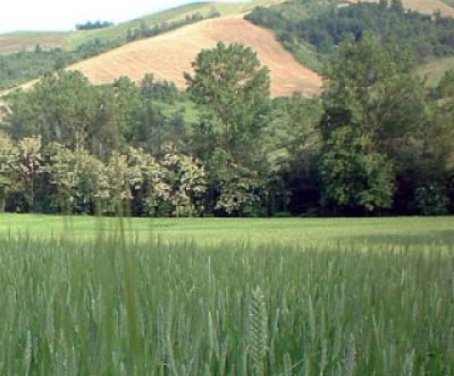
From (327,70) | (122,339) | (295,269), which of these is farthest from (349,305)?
(327,70)

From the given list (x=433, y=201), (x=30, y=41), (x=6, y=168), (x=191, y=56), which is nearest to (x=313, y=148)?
(x=433, y=201)

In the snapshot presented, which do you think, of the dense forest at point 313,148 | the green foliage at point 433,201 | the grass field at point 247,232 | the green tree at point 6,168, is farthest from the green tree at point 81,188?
the green foliage at point 433,201

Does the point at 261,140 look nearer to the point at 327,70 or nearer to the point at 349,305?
the point at 327,70

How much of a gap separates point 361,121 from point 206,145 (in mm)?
8484

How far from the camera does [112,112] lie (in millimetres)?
959

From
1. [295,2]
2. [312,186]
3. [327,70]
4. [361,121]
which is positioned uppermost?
[295,2]

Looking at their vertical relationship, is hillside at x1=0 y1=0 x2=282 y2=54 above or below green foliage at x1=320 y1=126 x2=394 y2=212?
above

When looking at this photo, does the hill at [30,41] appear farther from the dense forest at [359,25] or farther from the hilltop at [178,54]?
the dense forest at [359,25]

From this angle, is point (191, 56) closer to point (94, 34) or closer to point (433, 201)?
point (94, 34)

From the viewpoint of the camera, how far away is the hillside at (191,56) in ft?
207

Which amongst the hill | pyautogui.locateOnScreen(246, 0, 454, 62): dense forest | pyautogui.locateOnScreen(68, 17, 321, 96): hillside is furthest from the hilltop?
pyautogui.locateOnScreen(246, 0, 454, 62): dense forest

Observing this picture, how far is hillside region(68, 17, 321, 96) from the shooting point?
63188 millimetres

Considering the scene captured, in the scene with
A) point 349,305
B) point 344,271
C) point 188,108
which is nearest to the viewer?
point 349,305

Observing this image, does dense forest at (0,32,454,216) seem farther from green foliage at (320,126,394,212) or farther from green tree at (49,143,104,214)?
green tree at (49,143,104,214)
